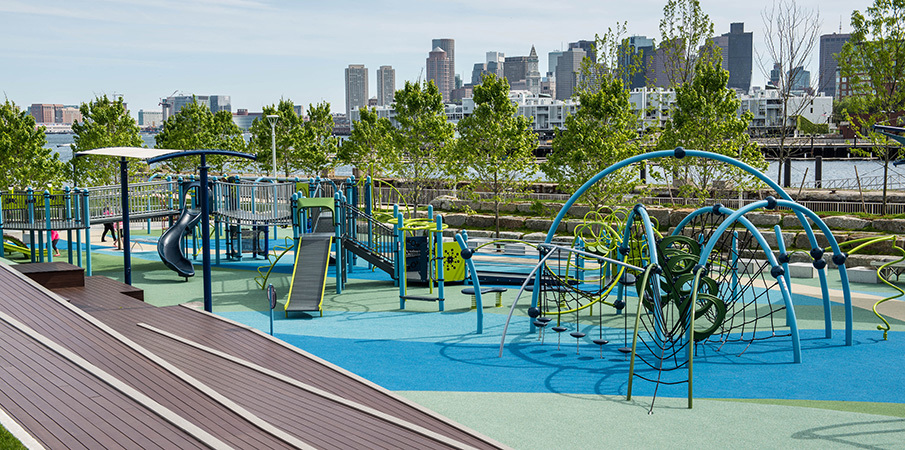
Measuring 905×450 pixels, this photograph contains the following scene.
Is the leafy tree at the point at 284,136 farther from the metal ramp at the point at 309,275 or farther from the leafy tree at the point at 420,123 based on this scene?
the metal ramp at the point at 309,275

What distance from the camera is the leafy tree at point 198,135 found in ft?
177

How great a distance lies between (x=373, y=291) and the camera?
76.6ft

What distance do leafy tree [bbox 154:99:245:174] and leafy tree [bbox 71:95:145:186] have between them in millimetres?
4497

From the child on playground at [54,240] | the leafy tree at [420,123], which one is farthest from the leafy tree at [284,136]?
the child on playground at [54,240]

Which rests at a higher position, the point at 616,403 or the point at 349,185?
the point at 349,185

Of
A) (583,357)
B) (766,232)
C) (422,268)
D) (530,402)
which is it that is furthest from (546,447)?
(766,232)

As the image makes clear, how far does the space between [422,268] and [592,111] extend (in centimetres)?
1216

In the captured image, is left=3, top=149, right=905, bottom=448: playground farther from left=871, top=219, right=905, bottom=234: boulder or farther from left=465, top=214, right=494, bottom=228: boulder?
left=465, top=214, right=494, bottom=228: boulder

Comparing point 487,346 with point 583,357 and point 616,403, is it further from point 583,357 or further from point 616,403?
point 616,403

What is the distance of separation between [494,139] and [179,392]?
25984 mm

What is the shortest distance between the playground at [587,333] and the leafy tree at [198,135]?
2751cm

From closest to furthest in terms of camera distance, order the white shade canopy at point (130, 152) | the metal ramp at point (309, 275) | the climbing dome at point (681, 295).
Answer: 1. the climbing dome at point (681, 295)
2. the white shade canopy at point (130, 152)
3. the metal ramp at point (309, 275)

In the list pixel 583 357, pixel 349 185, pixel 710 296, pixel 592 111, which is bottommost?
pixel 583 357

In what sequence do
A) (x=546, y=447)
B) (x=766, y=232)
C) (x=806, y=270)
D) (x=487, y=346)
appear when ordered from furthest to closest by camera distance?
(x=766, y=232) < (x=806, y=270) < (x=487, y=346) < (x=546, y=447)
